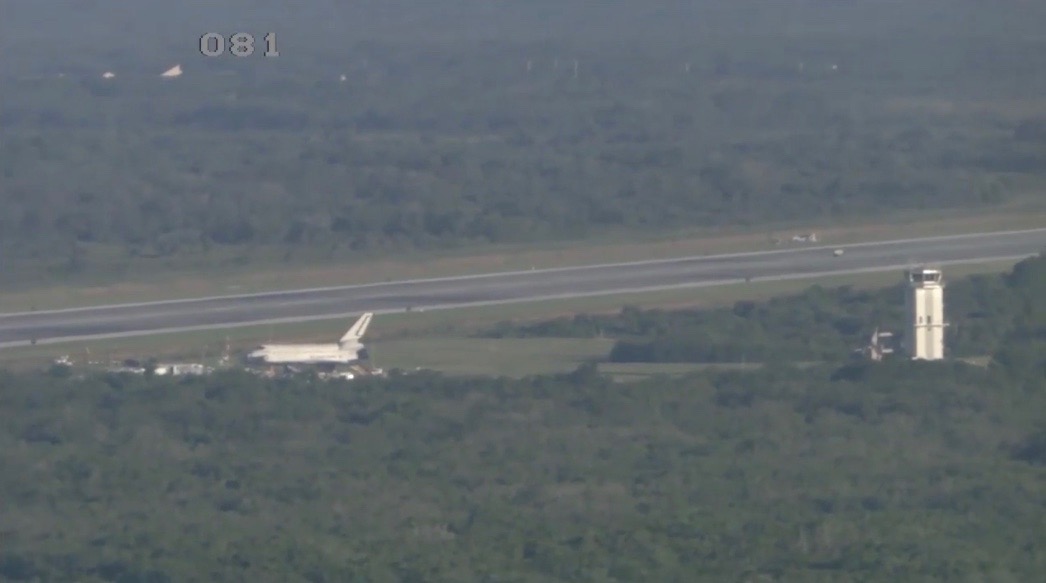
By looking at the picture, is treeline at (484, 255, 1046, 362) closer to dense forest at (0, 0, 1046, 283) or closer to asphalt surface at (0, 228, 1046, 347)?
asphalt surface at (0, 228, 1046, 347)

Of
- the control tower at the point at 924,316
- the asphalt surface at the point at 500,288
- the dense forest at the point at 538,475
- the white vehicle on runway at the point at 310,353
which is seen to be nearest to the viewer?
the dense forest at the point at 538,475

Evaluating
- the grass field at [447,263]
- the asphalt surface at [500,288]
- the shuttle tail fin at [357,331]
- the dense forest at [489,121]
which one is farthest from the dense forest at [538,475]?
the dense forest at [489,121]

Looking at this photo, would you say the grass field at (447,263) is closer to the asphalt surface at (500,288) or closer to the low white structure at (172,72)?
the asphalt surface at (500,288)

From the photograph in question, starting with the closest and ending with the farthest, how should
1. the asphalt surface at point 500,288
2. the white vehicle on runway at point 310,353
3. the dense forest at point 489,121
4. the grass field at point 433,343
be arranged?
the white vehicle on runway at point 310,353 → the grass field at point 433,343 → the asphalt surface at point 500,288 → the dense forest at point 489,121

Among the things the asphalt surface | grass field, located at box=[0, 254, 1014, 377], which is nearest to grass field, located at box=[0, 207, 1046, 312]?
the asphalt surface

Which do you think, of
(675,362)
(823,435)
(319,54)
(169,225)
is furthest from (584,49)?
(823,435)

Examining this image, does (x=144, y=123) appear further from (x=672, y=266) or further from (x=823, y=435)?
(x=823, y=435)

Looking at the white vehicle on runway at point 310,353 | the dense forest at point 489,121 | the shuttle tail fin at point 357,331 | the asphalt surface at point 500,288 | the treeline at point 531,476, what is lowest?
the treeline at point 531,476
